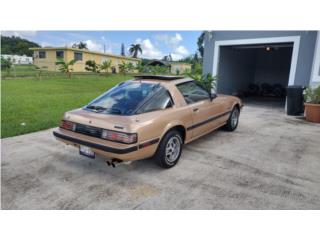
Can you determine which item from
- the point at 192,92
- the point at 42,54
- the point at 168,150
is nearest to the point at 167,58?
the point at 42,54

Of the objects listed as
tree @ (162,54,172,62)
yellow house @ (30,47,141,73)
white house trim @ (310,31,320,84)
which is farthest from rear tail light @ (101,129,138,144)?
tree @ (162,54,172,62)

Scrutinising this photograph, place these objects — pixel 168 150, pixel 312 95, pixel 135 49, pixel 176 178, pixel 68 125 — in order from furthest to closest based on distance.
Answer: pixel 135 49
pixel 312 95
pixel 168 150
pixel 68 125
pixel 176 178

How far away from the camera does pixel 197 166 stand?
3906mm

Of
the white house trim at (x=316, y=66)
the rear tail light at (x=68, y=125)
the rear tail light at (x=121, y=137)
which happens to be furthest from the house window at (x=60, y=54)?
the rear tail light at (x=121, y=137)

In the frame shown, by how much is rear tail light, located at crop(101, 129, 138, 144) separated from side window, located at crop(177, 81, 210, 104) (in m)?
1.50

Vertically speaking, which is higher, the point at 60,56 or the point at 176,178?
the point at 60,56

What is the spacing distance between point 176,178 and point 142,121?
39.5 inches

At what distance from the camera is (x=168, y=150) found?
3727 mm

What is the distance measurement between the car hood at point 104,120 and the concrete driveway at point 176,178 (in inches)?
32.7

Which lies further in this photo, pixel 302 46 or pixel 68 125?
pixel 302 46

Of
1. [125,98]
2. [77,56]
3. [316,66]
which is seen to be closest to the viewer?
[125,98]

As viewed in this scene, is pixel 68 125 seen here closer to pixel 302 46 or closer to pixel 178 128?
pixel 178 128
